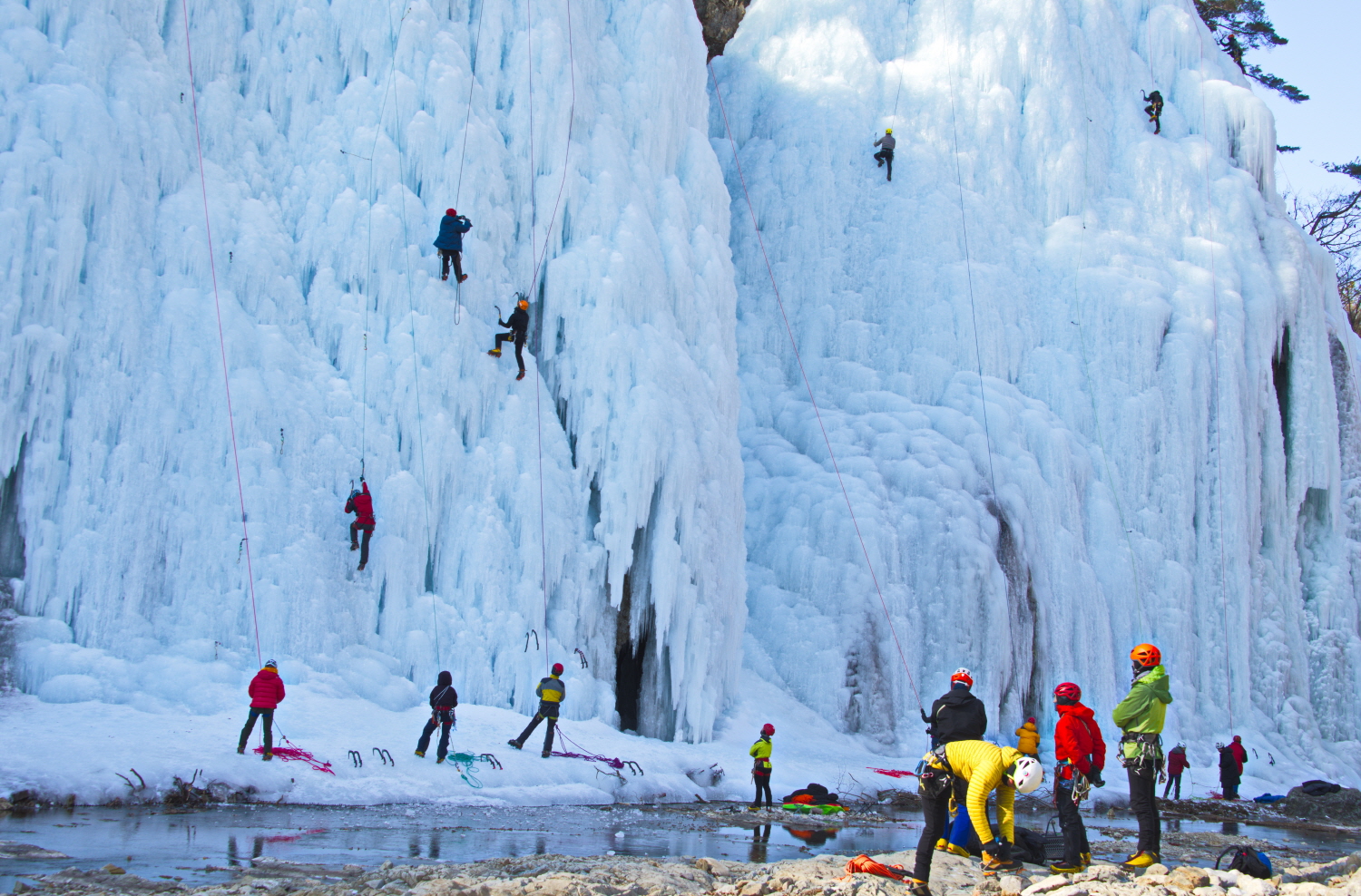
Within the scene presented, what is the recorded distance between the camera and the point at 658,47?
1856cm

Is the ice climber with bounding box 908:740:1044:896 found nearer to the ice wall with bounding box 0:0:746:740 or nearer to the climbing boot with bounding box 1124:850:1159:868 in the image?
the climbing boot with bounding box 1124:850:1159:868

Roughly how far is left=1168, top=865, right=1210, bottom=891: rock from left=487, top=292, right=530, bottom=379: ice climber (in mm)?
10713

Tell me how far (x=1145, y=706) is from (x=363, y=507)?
9201 mm

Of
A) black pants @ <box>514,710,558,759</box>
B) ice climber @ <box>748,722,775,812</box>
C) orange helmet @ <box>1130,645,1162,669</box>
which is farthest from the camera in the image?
ice climber @ <box>748,722,775,812</box>

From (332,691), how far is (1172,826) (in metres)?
10.2

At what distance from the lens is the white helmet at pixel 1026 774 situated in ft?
20.7

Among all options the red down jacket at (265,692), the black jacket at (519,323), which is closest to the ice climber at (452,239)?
the black jacket at (519,323)

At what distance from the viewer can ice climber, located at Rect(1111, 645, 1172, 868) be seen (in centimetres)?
728

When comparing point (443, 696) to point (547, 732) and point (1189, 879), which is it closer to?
point (547, 732)

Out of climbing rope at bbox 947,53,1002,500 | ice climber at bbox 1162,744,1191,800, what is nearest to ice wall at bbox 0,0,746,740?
climbing rope at bbox 947,53,1002,500

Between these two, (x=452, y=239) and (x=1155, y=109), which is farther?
(x=1155, y=109)

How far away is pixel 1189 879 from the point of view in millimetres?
6480

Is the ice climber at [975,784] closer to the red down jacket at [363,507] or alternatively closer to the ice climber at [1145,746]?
the ice climber at [1145,746]

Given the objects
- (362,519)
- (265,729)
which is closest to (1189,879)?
(265,729)
